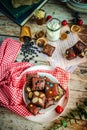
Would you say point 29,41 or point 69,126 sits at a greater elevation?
point 29,41

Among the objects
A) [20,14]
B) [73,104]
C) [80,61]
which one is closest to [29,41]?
[20,14]

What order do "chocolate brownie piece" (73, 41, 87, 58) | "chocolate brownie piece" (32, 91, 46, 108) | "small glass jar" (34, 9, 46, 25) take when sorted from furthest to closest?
1. "small glass jar" (34, 9, 46, 25)
2. "chocolate brownie piece" (73, 41, 87, 58)
3. "chocolate brownie piece" (32, 91, 46, 108)

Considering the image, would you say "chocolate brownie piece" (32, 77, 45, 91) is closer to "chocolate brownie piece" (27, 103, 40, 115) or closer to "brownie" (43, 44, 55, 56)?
"chocolate brownie piece" (27, 103, 40, 115)

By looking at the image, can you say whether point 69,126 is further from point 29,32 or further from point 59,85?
point 29,32

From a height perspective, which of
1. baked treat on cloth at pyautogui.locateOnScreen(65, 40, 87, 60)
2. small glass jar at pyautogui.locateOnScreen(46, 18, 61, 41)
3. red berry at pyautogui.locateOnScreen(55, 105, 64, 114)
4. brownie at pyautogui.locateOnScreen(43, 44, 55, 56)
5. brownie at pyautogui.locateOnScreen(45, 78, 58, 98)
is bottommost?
red berry at pyautogui.locateOnScreen(55, 105, 64, 114)

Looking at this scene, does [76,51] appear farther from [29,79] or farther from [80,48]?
[29,79]

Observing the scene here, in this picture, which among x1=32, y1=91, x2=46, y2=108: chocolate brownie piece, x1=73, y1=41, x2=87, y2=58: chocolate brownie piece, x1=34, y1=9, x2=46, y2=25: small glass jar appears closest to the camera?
x1=32, y1=91, x2=46, y2=108: chocolate brownie piece

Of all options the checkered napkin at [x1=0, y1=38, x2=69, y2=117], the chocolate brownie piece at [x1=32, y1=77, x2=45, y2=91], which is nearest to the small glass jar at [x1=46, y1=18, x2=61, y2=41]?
the checkered napkin at [x1=0, y1=38, x2=69, y2=117]

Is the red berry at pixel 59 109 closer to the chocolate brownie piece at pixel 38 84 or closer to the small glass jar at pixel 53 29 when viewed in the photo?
the chocolate brownie piece at pixel 38 84
